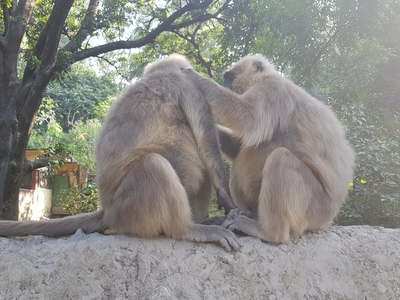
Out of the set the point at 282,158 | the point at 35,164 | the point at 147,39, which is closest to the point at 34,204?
the point at 35,164

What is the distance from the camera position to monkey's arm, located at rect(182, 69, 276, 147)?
3623mm

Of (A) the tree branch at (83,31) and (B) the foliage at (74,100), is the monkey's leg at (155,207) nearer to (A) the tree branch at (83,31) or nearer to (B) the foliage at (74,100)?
(A) the tree branch at (83,31)

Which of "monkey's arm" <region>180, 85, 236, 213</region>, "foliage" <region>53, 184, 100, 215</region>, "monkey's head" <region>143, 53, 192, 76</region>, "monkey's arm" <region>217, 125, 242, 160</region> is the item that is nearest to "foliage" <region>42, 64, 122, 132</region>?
"foliage" <region>53, 184, 100, 215</region>

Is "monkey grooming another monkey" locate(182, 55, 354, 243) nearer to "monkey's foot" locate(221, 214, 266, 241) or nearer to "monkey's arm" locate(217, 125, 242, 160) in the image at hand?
"monkey's foot" locate(221, 214, 266, 241)

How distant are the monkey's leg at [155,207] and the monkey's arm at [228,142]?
106 cm

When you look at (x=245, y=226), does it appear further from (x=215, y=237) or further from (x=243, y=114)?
(x=243, y=114)

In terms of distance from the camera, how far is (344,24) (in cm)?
901

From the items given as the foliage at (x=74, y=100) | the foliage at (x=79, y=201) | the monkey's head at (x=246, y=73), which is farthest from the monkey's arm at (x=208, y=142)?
the foliage at (x=74, y=100)

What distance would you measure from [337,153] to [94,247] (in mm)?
2140

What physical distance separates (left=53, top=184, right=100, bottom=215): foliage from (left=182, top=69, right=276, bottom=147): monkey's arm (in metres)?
8.99

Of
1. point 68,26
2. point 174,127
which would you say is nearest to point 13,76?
point 68,26

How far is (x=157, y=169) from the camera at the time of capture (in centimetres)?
320

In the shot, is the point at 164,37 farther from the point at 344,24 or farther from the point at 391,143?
the point at 391,143

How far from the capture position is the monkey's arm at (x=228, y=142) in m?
4.22
